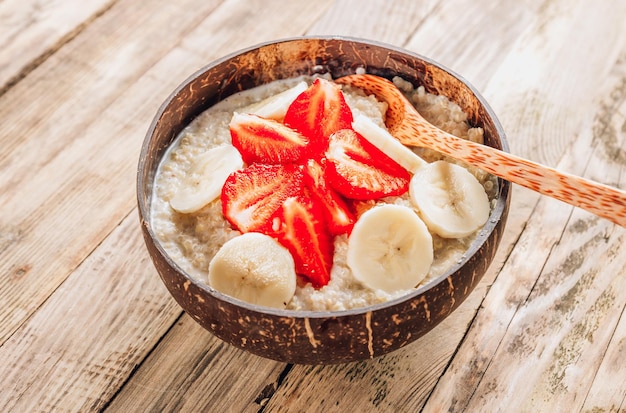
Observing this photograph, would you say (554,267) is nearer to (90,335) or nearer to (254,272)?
(254,272)

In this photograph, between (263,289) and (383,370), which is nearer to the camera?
(263,289)

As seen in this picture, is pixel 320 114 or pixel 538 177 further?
pixel 320 114

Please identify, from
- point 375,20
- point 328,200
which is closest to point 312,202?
point 328,200

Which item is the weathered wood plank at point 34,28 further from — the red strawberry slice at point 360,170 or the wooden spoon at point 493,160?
the red strawberry slice at point 360,170

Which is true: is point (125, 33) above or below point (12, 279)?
above

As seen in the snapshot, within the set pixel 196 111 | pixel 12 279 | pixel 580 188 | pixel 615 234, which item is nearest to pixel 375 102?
pixel 196 111

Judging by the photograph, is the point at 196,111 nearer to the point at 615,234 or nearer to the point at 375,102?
the point at 375,102

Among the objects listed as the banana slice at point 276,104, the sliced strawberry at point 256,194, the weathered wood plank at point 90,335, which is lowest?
the weathered wood plank at point 90,335

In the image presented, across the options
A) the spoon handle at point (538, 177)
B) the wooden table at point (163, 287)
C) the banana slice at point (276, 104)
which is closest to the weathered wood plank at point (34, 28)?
the wooden table at point (163, 287)
